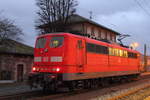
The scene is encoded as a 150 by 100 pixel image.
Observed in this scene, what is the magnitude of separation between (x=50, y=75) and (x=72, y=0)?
Result: 22516mm

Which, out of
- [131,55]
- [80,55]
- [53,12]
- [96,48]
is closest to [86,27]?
[53,12]

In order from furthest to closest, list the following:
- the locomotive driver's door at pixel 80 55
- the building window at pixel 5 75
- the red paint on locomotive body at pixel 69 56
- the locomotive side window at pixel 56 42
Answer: the building window at pixel 5 75 < the locomotive driver's door at pixel 80 55 < the locomotive side window at pixel 56 42 < the red paint on locomotive body at pixel 69 56

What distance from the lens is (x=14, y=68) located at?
82.2ft

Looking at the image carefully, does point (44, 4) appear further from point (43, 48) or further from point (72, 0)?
point (43, 48)

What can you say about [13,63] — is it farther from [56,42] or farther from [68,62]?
[68,62]

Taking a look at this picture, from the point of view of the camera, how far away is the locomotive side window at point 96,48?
544 inches

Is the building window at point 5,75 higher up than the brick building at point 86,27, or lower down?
lower down

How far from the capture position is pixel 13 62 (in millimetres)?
24766

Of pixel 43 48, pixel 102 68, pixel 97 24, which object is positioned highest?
pixel 97 24

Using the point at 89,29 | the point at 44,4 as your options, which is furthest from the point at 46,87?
the point at 89,29

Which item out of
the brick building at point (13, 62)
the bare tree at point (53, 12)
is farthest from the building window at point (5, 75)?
the bare tree at point (53, 12)

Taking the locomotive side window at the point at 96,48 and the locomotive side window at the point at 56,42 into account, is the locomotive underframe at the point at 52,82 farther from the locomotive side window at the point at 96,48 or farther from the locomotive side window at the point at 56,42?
the locomotive side window at the point at 96,48

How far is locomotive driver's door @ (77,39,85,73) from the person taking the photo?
1280 centimetres

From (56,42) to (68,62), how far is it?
4.77 feet
